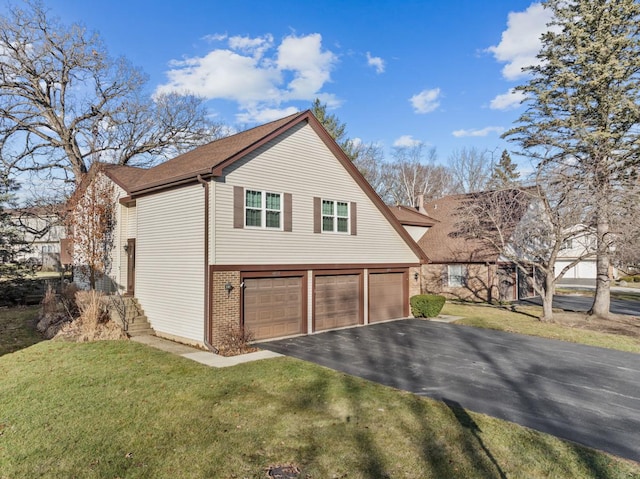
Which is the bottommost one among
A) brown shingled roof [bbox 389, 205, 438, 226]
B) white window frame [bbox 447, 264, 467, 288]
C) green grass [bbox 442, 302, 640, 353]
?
green grass [bbox 442, 302, 640, 353]

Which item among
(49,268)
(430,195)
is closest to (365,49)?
(430,195)

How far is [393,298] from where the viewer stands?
18.1 meters

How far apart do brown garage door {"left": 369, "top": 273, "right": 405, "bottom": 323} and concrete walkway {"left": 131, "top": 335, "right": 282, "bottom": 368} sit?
23.1ft

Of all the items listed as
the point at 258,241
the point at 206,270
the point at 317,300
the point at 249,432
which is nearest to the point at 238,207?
the point at 258,241

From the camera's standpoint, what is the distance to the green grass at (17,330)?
11.7 metres

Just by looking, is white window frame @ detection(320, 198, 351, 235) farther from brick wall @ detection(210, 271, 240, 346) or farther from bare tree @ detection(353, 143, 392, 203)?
bare tree @ detection(353, 143, 392, 203)

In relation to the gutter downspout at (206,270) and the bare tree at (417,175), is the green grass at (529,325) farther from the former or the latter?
the bare tree at (417,175)

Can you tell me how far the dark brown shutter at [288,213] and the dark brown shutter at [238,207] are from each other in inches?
71.0

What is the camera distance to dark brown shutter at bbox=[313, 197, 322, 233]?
14.7 meters

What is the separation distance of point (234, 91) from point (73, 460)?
29.6m

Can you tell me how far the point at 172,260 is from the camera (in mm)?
13078

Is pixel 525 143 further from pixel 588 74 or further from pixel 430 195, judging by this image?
pixel 430 195

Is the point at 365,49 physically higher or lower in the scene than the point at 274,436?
higher

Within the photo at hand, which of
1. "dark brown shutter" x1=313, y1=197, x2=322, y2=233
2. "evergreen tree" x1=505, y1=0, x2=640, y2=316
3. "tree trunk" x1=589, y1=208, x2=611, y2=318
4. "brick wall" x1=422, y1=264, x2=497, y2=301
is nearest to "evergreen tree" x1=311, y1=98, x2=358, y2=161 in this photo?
"brick wall" x1=422, y1=264, x2=497, y2=301
